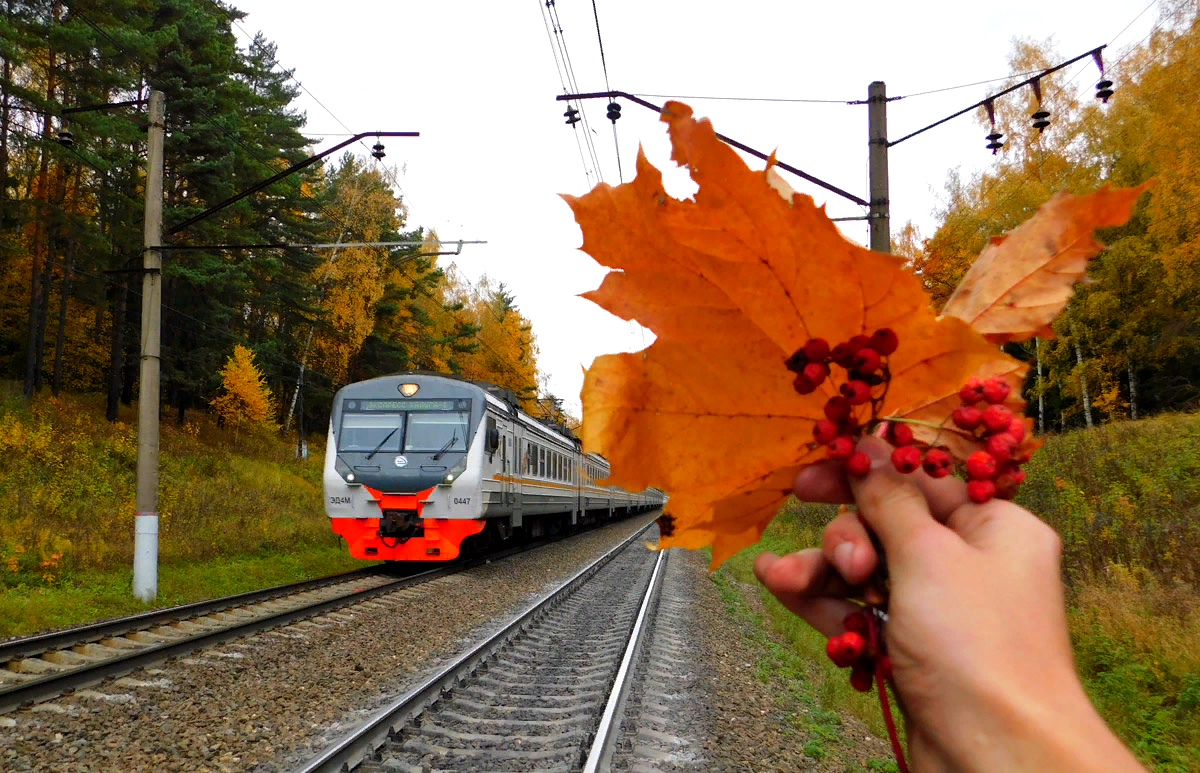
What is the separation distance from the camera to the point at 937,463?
89 cm

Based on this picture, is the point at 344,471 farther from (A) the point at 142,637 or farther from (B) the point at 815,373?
(B) the point at 815,373

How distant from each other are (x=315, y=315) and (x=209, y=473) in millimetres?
10515

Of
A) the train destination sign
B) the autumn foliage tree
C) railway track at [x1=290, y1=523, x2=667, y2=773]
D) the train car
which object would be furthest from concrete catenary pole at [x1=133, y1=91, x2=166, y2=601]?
the autumn foliage tree

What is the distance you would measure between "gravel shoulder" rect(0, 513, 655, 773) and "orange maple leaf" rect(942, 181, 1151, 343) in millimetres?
4960

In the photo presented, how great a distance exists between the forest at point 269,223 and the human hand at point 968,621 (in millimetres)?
5716

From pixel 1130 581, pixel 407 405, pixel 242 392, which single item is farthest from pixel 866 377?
pixel 242 392

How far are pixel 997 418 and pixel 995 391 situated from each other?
3 centimetres

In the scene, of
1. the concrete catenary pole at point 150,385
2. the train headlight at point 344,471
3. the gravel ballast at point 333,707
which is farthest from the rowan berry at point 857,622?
the train headlight at point 344,471

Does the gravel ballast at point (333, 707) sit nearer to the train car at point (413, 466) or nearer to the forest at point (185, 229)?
the train car at point (413, 466)

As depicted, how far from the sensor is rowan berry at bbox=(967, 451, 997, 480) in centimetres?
88

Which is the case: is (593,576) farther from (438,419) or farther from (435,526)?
(438,419)

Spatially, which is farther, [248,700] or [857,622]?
[248,700]

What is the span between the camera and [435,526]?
41.8ft

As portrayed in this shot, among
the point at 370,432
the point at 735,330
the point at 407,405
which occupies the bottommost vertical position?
the point at 735,330
